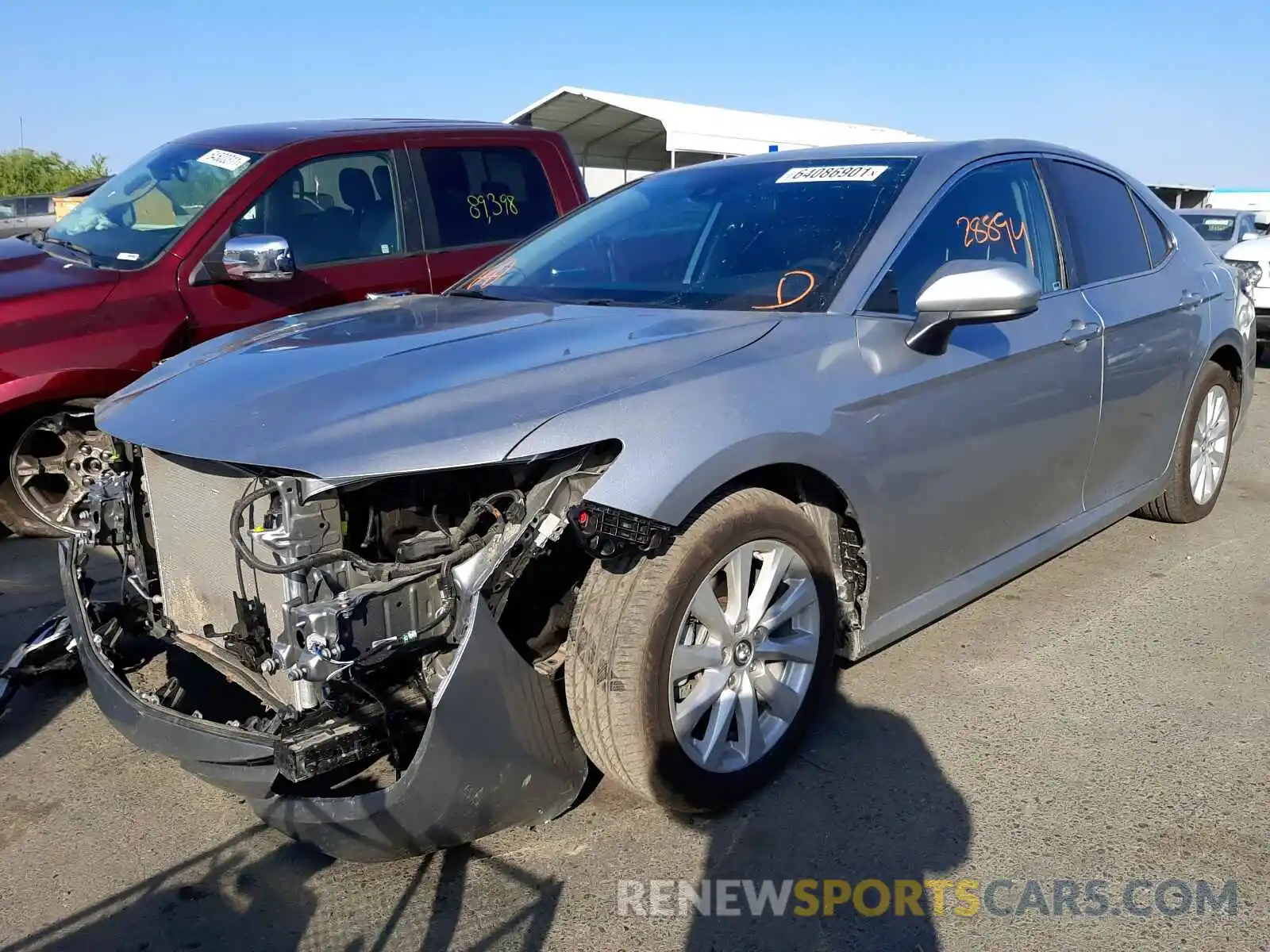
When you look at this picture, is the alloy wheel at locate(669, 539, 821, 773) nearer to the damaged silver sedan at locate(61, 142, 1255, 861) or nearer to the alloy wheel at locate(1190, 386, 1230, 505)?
the damaged silver sedan at locate(61, 142, 1255, 861)

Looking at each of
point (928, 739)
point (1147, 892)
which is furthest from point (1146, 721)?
point (1147, 892)

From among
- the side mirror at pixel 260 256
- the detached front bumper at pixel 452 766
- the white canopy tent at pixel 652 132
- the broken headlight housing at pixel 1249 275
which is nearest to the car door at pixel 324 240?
the side mirror at pixel 260 256

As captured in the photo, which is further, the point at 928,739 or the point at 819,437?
the point at 928,739

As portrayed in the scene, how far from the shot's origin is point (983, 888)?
2453 mm

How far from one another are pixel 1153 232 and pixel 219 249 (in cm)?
406

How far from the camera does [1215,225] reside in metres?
16.7

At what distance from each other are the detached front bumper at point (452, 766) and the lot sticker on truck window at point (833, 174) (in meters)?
1.89

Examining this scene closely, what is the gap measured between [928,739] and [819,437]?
1035 millimetres

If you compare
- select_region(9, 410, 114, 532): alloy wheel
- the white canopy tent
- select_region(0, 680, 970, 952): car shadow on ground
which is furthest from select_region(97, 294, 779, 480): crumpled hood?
the white canopy tent

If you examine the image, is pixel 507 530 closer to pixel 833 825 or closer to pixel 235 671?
pixel 235 671

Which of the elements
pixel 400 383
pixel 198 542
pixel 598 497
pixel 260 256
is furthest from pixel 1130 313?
pixel 260 256

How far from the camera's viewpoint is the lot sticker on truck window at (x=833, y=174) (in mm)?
3346

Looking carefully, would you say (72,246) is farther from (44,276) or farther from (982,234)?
(982,234)

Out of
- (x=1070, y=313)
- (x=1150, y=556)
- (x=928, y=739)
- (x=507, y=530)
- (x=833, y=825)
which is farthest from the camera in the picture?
(x=1150, y=556)
